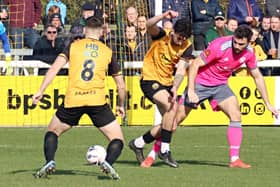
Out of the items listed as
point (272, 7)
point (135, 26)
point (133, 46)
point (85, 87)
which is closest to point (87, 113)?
point (85, 87)

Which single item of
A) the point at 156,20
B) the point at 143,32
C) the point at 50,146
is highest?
the point at 143,32

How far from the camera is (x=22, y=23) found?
69.8ft

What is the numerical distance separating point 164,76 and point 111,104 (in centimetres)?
628

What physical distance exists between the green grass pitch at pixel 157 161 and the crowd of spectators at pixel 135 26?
238 centimetres

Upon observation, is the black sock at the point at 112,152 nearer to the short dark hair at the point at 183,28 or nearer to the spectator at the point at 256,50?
the short dark hair at the point at 183,28

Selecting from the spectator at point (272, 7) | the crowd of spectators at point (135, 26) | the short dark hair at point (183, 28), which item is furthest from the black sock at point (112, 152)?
the spectator at point (272, 7)

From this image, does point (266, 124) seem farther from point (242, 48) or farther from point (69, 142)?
point (242, 48)

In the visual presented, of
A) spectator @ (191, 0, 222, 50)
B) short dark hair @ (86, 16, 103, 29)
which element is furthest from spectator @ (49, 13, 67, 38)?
short dark hair @ (86, 16, 103, 29)

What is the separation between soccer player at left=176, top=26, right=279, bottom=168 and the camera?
12859 millimetres

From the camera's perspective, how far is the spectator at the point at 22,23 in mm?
21297

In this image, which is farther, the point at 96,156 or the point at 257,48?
the point at 257,48

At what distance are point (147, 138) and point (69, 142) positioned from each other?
335cm

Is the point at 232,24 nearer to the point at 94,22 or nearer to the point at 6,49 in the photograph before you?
the point at 6,49

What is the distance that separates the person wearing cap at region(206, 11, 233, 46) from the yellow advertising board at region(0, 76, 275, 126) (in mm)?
1572
